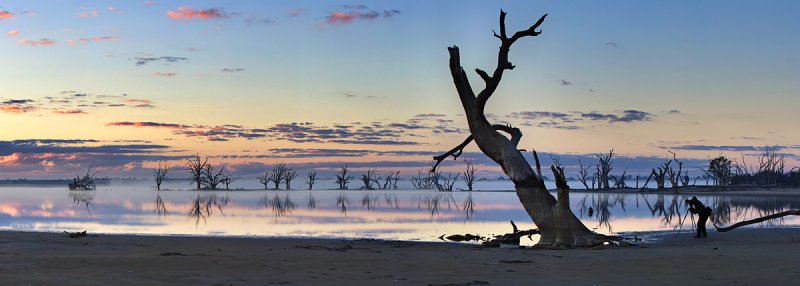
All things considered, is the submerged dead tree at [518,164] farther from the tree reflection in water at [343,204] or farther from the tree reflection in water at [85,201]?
the tree reflection in water at [85,201]

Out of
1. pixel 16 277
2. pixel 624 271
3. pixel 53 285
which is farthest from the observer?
pixel 624 271

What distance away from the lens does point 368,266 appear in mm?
12812

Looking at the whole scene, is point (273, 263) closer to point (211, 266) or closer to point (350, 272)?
point (211, 266)

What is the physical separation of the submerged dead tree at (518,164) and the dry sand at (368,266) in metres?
3.44

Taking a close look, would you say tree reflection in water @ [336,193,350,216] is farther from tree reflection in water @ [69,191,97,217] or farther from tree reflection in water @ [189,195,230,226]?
tree reflection in water @ [69,191,97,217]

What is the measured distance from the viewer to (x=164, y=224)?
104ft

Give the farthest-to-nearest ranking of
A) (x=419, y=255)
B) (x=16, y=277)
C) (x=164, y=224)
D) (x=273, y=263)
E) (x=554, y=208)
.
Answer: (x=164, y=224) → (x=554, y=208) → (x=419, y=255) → (x=273, y=263) → (x=16, y=277)

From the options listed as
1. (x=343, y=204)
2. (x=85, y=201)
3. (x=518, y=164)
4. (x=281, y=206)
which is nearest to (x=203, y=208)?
(x=281, y=206)

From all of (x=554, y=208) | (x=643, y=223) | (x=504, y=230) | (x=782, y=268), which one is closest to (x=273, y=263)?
Answer: (x=782, y=268)

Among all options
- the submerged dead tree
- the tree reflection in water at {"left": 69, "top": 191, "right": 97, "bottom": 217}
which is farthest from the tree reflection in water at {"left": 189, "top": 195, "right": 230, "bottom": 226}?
the submerged dead tree

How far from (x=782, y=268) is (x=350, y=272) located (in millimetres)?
6416

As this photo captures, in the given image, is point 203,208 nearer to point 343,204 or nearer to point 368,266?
point 343,204

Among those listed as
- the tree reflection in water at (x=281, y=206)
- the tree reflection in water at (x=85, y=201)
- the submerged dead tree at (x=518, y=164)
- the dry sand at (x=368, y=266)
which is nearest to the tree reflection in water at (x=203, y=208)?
the tree reflection in water at (x=281, y=206)

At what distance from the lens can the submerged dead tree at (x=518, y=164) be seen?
19.6m
